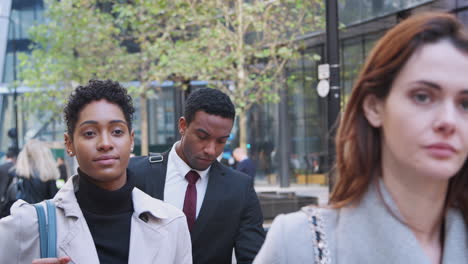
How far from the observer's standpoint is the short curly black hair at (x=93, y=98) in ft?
9.38

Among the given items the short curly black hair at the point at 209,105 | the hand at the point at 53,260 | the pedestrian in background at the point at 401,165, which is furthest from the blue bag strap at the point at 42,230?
the short curly black hair at the point at 209,105

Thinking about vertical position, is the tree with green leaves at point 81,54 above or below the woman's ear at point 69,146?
above

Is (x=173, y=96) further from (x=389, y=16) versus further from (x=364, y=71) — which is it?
(x=364, y=71)

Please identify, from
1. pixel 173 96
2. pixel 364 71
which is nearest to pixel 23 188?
pixel 364 71

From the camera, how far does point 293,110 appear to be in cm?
2744

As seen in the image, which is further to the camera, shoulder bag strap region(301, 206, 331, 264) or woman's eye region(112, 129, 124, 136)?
woman's eye region(112, 129, 124, 136)

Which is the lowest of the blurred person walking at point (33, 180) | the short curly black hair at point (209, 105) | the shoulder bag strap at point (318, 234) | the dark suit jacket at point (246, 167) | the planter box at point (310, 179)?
the planter box at point (310, 179)

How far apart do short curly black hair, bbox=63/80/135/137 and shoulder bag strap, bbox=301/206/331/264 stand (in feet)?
4.75

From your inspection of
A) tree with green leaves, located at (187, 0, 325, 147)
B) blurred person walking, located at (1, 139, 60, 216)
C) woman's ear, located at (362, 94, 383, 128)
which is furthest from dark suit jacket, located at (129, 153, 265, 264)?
tree with green leaves, located at (187, 0, 325, 147)

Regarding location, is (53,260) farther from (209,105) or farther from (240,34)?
(240,34)

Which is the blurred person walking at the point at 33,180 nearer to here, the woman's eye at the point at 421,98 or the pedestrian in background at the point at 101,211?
the pedestrian in background at the point at 101,211

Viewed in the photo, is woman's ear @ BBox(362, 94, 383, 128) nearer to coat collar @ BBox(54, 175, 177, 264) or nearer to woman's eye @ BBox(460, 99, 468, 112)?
woman's eye @ BBox(460, 99, 468, 112)

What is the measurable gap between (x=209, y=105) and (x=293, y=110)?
2384 centimetres

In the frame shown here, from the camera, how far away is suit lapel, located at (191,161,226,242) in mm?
3449
